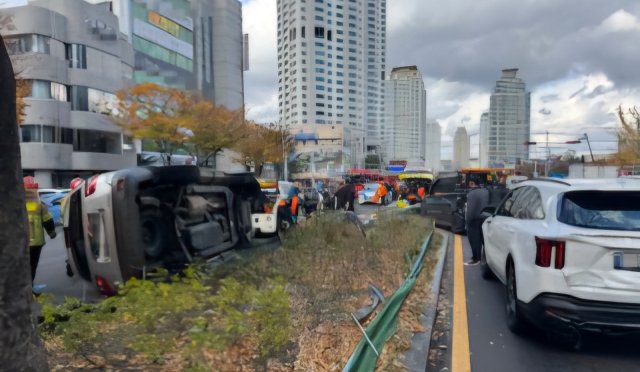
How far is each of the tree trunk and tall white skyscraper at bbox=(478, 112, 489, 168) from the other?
8670cm

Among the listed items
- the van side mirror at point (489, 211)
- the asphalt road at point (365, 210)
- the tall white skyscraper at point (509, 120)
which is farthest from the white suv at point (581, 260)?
the tall white skyscraper at point (509, 120)

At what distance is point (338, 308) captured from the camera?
4473 mm

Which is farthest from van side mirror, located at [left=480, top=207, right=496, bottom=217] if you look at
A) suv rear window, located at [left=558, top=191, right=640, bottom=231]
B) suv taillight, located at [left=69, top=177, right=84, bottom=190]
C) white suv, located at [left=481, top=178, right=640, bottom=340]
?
suv taillight, located at [left=69, top=177, right=84, bottom=190]

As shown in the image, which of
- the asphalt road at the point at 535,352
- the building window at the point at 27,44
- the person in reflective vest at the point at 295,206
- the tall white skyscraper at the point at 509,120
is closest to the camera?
the building window at the point at 27,44

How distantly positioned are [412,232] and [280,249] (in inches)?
158

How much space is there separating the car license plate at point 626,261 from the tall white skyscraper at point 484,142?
8427 cm

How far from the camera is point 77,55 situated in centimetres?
434

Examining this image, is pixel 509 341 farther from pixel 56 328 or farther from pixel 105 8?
pixel 105 8

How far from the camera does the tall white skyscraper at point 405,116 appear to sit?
66250mm

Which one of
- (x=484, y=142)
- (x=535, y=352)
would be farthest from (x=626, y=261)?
(x=484, y=142)

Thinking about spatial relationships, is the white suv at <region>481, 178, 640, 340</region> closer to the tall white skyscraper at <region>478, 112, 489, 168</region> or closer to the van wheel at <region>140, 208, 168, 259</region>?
the van wheel at <region>140, 208, 168, 259</region>

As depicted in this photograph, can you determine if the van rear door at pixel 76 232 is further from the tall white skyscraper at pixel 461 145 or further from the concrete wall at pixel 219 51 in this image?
the tall white skyscraper at pixel 461 145

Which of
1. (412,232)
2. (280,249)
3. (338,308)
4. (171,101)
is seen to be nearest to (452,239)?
(412,232)

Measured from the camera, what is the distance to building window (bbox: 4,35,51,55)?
380 cm
